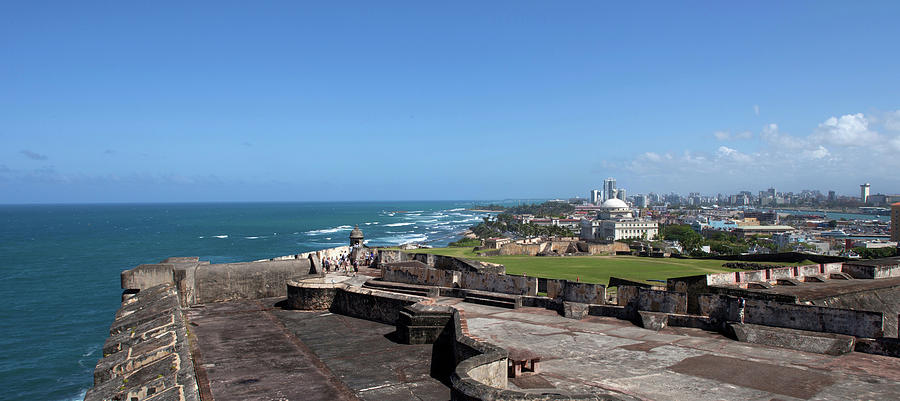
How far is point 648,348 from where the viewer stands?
1024cm

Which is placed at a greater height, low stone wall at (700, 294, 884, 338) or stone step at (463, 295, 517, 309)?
low stone wall at (700, 294, 884, 338)

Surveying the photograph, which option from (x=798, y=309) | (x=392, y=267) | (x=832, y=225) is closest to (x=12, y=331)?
(x=392, y=267)

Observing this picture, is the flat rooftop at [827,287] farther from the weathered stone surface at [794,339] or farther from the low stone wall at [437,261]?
the low stone wall at [437,261]

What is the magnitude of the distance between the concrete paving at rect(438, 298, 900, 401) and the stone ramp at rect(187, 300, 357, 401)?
118 inches

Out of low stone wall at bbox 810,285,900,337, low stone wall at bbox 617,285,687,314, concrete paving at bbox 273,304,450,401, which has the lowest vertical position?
low stone wall at bbox 810,285,900,337

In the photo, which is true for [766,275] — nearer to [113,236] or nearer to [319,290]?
[319,290]

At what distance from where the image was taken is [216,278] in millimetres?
13516

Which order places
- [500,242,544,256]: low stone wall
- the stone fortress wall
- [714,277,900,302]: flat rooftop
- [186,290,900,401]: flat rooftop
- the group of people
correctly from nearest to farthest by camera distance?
the stone fortress wall → [186,290,900,401]: flat rooftop → [714,277,900,302]: flat rooftop → the group of people → [500,242,544,256]: low stone wall

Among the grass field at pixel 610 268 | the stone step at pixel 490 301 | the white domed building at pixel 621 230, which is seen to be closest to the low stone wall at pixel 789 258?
the grass field at pixel 610 268

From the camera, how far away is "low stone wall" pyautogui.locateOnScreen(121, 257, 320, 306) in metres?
12.6

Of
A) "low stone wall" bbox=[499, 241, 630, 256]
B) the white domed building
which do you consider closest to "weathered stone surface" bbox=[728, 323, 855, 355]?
"low stone wall" bbox=[499, 241, 630, 256]

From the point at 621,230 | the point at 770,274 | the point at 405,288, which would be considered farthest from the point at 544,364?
the point at 621,230

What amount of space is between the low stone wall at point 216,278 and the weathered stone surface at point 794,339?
34.5ft

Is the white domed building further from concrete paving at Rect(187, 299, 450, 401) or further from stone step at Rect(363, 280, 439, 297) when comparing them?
concrete paving at Rect(187, 299, 450, 401)
